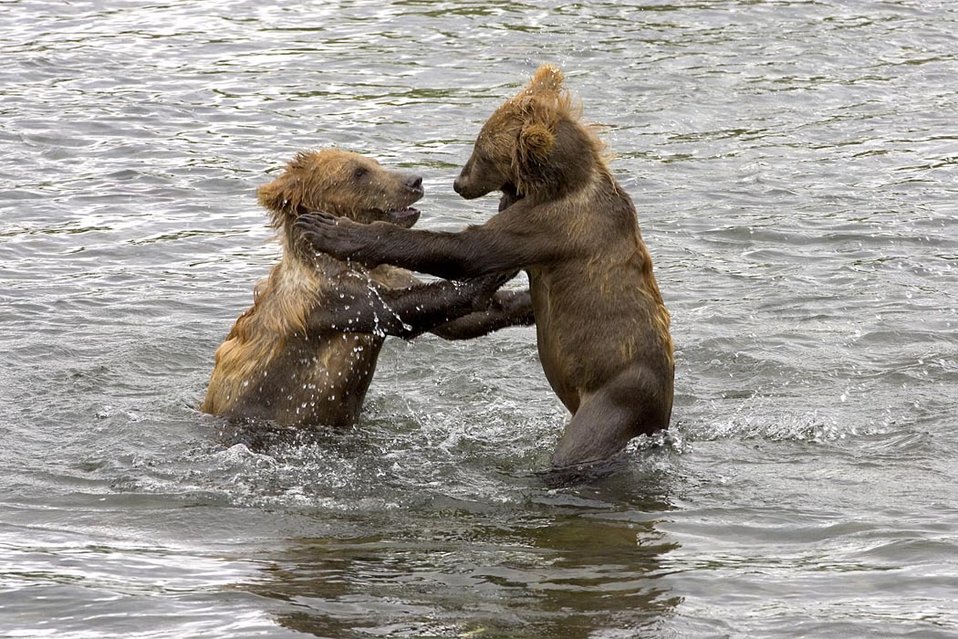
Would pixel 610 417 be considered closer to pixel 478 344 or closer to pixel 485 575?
pixel 485 575

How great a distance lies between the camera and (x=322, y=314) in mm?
8320

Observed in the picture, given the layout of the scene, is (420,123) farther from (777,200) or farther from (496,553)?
(496,553)

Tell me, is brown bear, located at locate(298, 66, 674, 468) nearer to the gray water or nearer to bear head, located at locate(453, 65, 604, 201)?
bear head, located at locate(453, 65, 604, 201)

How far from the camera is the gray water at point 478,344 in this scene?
6.46 m

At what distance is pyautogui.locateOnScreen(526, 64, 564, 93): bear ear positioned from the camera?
7793 millimetres

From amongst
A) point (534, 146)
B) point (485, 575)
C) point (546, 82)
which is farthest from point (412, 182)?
point (485, 575)

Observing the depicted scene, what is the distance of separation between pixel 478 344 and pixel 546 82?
10.8 ft

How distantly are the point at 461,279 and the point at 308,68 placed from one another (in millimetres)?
9830

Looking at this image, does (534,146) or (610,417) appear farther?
(610,417)

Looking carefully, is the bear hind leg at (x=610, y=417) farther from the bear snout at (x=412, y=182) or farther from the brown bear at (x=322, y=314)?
Result: the bear snout at (x=412, y=182)

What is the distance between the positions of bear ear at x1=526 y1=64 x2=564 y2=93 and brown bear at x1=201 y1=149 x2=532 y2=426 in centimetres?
104

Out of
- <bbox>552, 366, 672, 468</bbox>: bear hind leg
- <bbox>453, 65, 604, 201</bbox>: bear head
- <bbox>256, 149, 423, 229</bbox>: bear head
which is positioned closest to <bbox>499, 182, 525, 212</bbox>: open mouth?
<bbox>453, 65, 604, 201</bbox>: bear head

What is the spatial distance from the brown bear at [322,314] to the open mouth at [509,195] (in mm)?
588

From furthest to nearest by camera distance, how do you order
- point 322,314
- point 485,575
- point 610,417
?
point 322,314, point 610,417, point 485,575
